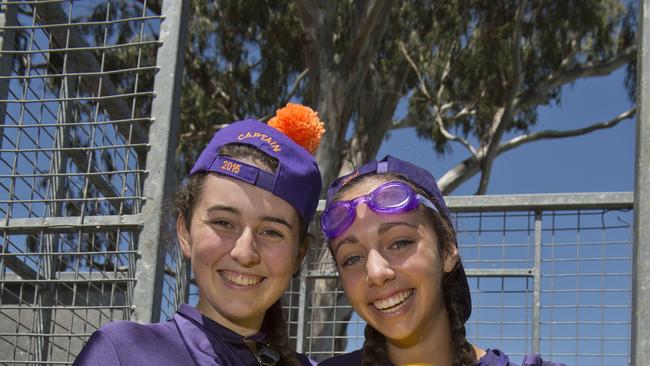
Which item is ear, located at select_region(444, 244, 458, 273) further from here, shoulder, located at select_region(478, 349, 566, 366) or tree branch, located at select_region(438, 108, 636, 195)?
tree branch, located at select_region(438, 108, 636, 195)

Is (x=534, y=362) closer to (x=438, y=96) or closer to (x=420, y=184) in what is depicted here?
(x=420, y=184)

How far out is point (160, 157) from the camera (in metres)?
2.61

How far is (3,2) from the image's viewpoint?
2975 millimetres

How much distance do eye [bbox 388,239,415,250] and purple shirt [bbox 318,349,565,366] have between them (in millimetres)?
302

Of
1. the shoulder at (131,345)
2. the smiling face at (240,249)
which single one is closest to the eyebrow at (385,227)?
the smiling face at (240,249)

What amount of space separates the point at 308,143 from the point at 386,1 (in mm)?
7063

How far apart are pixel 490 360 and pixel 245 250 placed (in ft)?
2.16

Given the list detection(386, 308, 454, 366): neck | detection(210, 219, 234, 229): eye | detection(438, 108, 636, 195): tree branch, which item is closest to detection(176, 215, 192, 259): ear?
detection(210, 219, 234, 229): eye

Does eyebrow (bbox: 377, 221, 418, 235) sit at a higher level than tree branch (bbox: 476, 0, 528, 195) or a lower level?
lower

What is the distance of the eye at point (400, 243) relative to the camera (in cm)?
225

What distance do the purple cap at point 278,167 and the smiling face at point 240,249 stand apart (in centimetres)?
2

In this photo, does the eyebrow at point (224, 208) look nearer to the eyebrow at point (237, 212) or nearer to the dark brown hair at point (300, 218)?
the eyebrow at point (237, 212)

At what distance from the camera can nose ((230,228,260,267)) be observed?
214 centimetres

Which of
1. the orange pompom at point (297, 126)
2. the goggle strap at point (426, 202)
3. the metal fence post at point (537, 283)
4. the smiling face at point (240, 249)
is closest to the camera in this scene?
the smiling face at point (240, 249)
